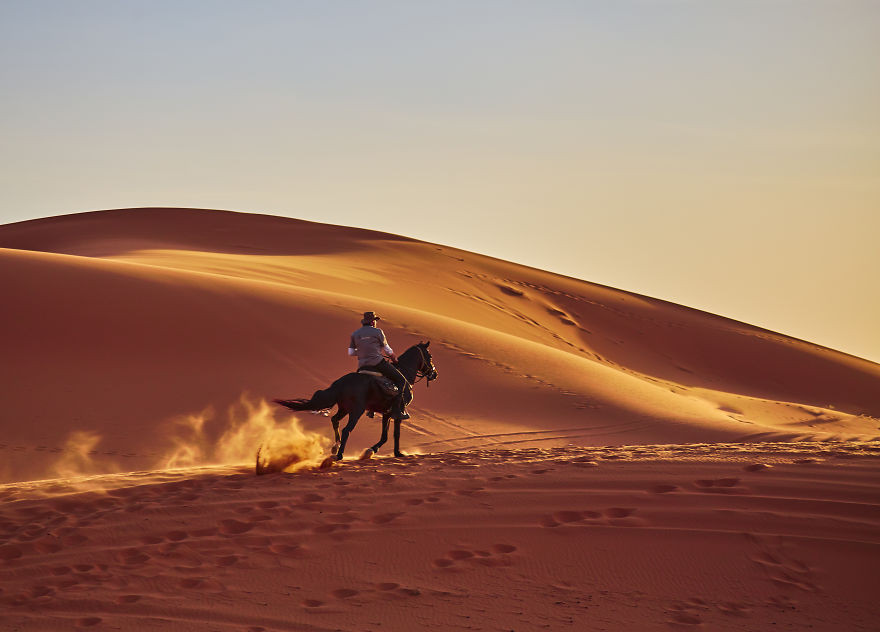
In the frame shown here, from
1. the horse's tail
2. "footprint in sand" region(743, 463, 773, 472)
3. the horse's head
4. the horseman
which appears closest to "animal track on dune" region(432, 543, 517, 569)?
"footprint in sand" region(743, 463, 773, 472)

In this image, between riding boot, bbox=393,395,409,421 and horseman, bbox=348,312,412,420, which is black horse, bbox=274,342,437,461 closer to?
riding boot, bbox=393,395,409,421

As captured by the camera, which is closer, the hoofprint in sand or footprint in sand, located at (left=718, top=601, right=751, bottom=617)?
footprint in sand, located at (left=718, top=601, right=751, bottom=617)

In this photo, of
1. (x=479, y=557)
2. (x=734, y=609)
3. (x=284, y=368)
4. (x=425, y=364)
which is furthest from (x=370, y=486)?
(x=284, y=368)

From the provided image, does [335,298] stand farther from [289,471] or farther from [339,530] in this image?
[339,530]

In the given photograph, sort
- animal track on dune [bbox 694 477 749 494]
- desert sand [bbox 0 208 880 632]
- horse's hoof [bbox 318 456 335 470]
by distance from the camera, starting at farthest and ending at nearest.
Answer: horse's hoof [bbox 318 456 335 470] < animal track on dune [bbox 694 477 749 494] < desert sand [bbox 0 208 880 632]

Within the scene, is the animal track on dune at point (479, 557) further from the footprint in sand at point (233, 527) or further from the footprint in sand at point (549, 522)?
the footprint in sand at point (233, 527)

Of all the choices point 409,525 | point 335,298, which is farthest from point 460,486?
point 335,298

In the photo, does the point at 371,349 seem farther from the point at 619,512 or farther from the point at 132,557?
the point at 132,557

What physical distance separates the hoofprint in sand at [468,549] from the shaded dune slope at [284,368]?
19.2 feet

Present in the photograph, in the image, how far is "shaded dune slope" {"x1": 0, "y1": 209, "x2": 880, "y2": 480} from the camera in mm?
16719

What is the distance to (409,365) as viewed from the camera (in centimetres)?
1325

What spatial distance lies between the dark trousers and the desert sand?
1.01 metres

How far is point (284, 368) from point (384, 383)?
8186mm

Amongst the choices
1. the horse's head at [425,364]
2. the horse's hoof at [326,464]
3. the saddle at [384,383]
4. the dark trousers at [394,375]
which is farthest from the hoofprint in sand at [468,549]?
the horse's head at [425,364]
